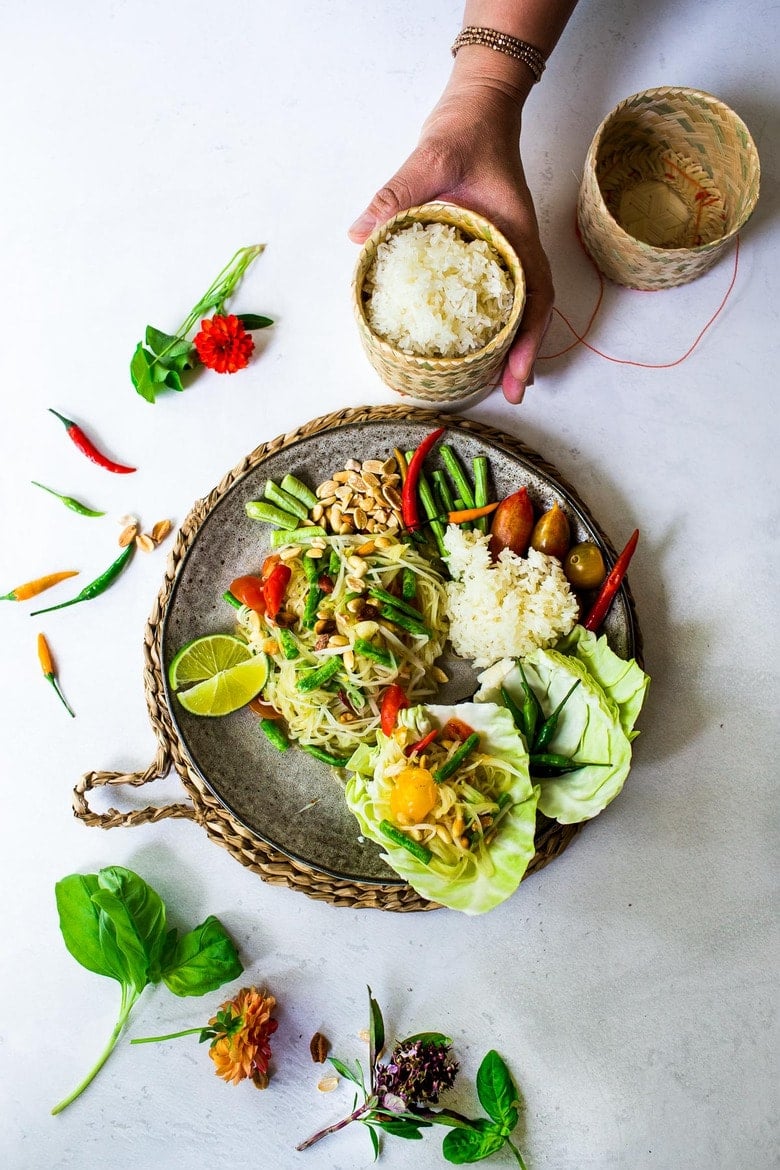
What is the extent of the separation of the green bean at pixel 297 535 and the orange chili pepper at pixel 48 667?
97 centimetres

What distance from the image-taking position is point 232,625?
2980 millimetres

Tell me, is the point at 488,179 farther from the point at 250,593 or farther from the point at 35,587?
the point at 35,587

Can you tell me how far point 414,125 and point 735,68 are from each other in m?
1.31

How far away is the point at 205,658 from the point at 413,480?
37.1 inches

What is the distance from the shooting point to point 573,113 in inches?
130

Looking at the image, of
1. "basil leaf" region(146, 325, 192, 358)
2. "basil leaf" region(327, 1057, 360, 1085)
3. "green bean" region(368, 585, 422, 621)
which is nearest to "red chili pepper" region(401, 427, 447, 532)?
"green bean" region(368, 585, 422, 621)

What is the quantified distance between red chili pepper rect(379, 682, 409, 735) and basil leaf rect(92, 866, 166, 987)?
40.1 inches

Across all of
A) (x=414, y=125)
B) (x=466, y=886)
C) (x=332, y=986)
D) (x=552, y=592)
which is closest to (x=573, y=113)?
(x=414, y=125)

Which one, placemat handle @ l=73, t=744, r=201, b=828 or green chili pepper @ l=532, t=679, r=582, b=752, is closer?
green chili pepper @ l=532, t=679, r=582, b=752

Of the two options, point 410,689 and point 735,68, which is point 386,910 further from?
point 735,68

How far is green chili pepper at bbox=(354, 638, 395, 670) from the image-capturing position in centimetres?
276

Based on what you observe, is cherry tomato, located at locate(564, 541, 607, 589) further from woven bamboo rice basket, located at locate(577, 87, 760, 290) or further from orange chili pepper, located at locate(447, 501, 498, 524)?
woven bamboo rice basket, located at locate(577, 87, 760, 290)

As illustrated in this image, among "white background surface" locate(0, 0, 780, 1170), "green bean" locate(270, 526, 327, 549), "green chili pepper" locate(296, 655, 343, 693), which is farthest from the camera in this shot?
"white background surface" locate(0, 0, 780, 1170)

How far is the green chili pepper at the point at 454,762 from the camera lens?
101 inches
